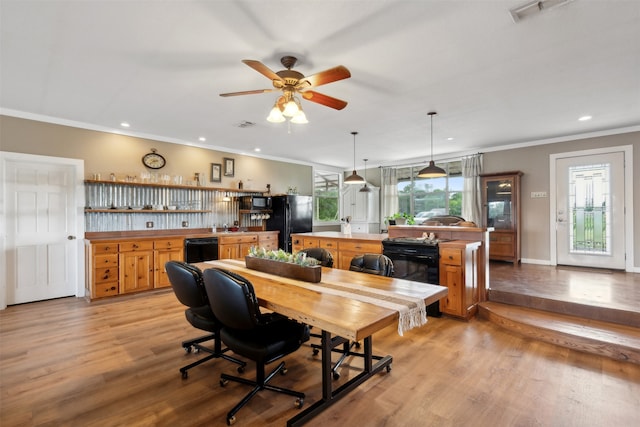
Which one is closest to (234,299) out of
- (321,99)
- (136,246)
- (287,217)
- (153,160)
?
(321,99)

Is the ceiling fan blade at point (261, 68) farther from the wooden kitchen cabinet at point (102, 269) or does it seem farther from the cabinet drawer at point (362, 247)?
the wooden kitchen cabinet at point (102, 269)

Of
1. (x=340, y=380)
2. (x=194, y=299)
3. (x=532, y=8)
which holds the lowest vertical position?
(x=340, y=380)

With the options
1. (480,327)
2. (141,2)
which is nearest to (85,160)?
(141,2)

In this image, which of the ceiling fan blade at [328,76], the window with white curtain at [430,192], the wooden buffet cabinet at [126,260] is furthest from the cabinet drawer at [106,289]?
the window with white curtain at [430,192]

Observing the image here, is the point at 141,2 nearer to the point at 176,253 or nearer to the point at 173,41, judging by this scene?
the point at 173,41

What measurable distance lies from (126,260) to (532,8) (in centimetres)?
545

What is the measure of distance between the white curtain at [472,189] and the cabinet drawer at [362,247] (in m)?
3.32

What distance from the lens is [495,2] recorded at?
6.81 feet

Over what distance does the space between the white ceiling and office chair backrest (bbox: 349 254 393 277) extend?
1.82m

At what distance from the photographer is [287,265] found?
8.19ft

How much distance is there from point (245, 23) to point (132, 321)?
11.2 ft

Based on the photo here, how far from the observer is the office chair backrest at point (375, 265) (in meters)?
2.78

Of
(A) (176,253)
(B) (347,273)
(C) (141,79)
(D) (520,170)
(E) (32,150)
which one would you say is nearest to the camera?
(B) (347,273)

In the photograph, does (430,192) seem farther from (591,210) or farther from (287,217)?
(287,217)
